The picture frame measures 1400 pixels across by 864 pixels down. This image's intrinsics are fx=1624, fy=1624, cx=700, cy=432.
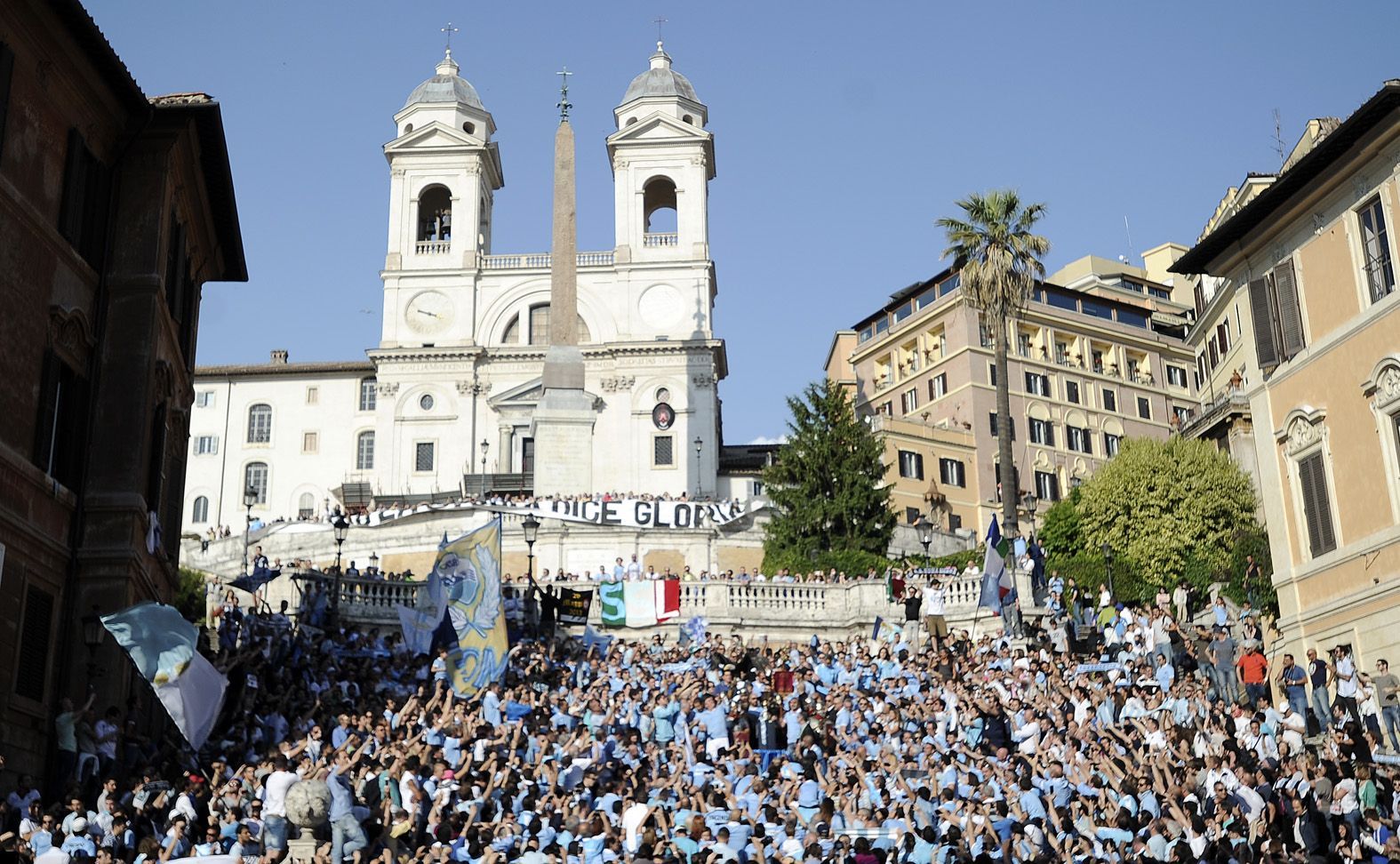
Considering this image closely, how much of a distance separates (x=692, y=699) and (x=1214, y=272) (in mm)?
14053

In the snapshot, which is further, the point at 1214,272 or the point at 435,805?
the point at 1214,272

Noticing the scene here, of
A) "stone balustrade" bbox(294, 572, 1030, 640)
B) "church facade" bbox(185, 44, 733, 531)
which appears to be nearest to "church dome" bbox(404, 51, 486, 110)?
"church facade" bbox(185, 44, 733, 531)

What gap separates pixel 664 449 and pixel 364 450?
54.6 feet

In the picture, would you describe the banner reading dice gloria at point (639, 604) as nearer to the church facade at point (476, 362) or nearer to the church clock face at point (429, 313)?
the church facade at point (476, 362)

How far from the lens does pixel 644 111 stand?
82.1 metres

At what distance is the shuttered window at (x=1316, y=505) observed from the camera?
28.6 m

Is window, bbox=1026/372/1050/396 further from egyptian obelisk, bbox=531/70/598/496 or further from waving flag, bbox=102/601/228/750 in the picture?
waving flag, bbox=102/601/228/750

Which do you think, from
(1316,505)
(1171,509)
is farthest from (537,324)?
(1316,505)

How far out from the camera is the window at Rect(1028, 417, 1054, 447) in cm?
7806

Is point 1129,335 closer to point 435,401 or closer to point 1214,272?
point 435,401

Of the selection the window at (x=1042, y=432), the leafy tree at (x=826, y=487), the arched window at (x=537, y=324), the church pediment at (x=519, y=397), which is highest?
the arched window at (x=537, y=324)

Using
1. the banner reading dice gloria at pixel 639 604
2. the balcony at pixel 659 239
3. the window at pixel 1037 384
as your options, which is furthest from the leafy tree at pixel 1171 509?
the balcony at pixel 659 239

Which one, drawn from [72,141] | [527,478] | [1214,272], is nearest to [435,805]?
[72,141]

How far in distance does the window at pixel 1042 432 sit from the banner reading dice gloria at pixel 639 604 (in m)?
42.6
